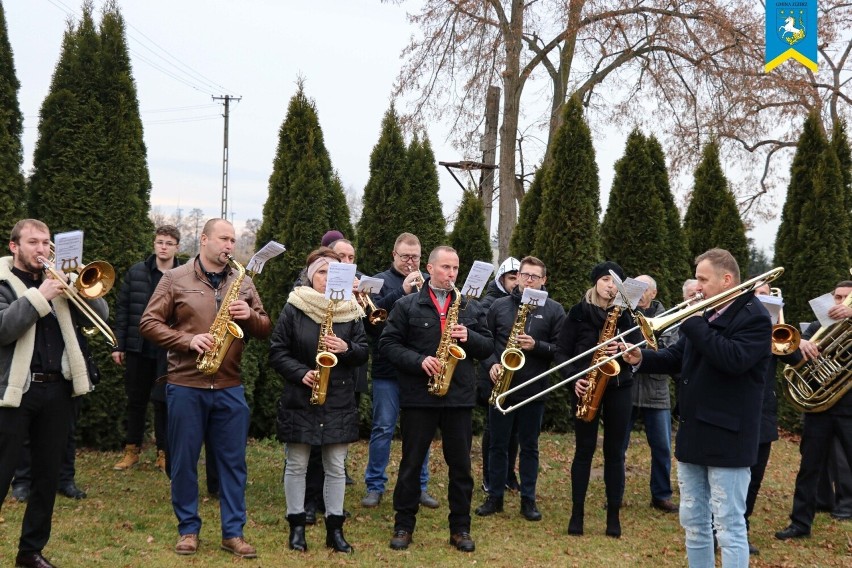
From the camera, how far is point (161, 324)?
17.3ft

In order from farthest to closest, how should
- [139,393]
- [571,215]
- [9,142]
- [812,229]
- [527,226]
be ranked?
[812,229] → [527,226] → [571,215] → [9,142] → [139,393]

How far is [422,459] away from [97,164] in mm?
4861

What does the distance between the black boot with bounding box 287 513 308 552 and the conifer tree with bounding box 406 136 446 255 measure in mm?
4903

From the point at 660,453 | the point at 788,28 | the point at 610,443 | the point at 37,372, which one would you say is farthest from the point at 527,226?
the point at 788,28

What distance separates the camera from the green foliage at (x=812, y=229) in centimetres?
1147

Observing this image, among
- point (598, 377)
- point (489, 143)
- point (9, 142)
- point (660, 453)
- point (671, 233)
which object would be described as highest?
point (489, 143)

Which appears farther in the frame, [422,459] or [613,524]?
[613,524]

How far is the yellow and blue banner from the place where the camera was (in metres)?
16.6

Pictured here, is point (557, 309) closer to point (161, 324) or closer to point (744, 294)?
point (744, 294)

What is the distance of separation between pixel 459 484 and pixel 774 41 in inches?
564

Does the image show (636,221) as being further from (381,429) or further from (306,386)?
(306,386)

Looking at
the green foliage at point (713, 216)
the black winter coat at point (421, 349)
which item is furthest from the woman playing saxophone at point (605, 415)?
the green foliage at point (713, 216)

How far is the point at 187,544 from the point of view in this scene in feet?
17.4

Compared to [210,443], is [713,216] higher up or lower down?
higher up
